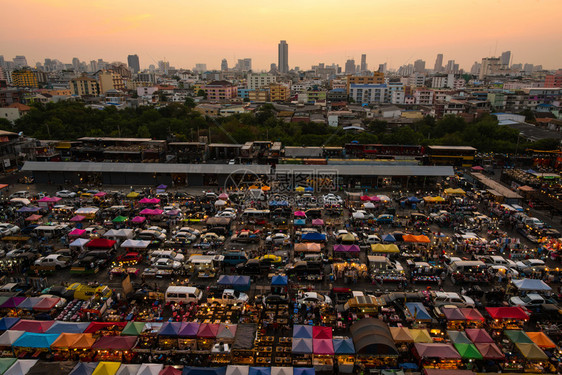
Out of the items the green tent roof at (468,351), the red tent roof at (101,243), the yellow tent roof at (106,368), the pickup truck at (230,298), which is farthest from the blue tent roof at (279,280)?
the red tent roof at (101,243)

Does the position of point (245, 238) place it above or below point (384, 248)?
below

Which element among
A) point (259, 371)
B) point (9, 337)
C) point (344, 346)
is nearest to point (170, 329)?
point (259, 371)

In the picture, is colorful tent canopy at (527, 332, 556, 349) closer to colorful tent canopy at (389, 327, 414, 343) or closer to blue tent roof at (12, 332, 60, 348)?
colorful tent canopy at (389, 327, 414, 343)

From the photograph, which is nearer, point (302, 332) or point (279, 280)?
point (302, 332)

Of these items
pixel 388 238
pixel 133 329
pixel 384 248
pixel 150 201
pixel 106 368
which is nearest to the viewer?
pixel 106 368

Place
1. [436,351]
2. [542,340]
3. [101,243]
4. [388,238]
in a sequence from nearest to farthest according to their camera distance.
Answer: [436,351] < [542,340] < [101,243] < [388,238]

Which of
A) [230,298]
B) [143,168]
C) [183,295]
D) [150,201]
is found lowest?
[230,298]

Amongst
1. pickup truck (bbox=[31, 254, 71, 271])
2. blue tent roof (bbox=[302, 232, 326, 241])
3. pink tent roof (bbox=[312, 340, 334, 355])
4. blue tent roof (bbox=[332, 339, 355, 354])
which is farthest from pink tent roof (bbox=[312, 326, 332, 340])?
pickup truck (bbox=[31, 254, 71, 271])

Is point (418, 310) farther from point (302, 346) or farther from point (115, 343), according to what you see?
point (115, 343)
